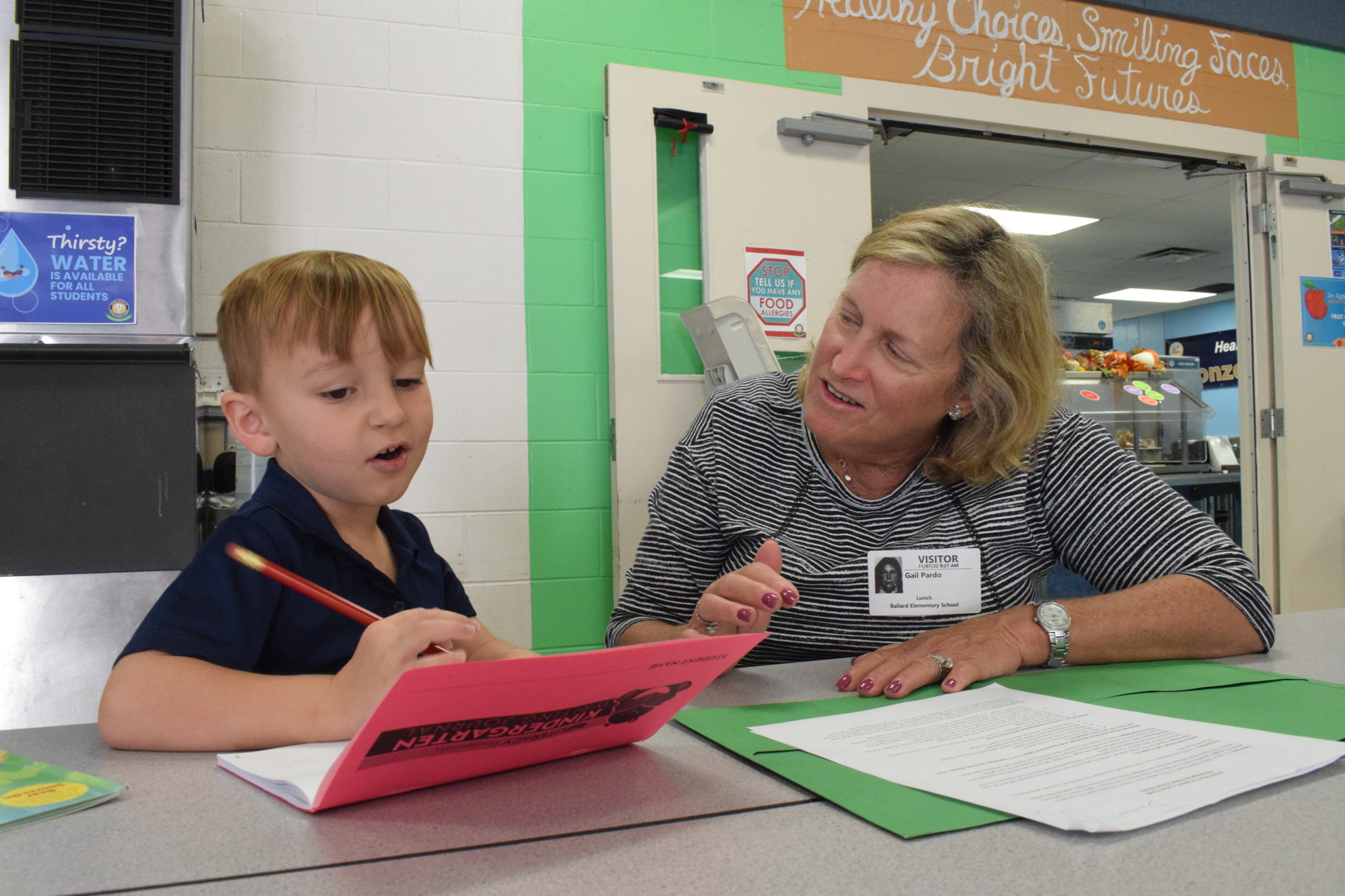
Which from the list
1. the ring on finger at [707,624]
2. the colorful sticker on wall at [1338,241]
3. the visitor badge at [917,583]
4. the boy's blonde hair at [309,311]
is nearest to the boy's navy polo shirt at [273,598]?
the boy's blonde hair at [309,311]

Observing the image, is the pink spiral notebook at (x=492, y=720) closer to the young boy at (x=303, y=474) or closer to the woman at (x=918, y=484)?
the young boy at (x=303, y=474)

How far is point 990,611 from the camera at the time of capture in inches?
49.1

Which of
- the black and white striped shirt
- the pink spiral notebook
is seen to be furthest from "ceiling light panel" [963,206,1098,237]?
the pink spiral notebook

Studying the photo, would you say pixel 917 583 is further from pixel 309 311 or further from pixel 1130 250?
pixel 1130 250

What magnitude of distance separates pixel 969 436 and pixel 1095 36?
2688 millimetres

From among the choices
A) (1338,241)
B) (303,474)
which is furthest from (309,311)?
(1338,241)

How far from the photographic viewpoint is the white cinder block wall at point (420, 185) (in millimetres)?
2359

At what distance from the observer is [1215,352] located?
9586mm

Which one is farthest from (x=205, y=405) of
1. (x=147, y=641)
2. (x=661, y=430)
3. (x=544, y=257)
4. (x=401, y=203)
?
(x=147, y=641)

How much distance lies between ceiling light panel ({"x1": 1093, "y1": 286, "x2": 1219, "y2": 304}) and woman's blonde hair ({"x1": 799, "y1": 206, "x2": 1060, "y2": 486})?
8.36 meters

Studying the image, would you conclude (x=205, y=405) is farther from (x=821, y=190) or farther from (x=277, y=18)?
(x=821, y=190)

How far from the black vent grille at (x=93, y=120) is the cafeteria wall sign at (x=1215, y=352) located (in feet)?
31.7

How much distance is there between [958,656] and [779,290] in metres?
1.95

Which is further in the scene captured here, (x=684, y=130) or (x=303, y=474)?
(x=684, y=130)
